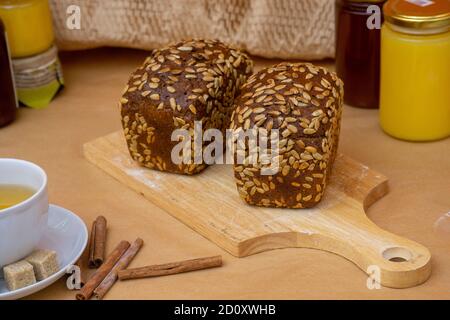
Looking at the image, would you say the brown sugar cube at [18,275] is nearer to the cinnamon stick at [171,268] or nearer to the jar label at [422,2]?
the cinnamon stick at [171,268]

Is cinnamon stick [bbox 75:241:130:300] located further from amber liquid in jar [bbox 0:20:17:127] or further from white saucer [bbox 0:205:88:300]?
amber liquid in jar [bbox 0:20:17:127]

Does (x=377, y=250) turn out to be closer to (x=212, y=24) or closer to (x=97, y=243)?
(x=97, y=243)

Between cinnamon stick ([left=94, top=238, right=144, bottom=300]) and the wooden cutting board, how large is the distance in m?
0.08

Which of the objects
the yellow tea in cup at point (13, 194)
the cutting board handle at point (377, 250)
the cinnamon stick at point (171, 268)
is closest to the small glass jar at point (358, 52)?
the cutting board handle at point (377, 250)

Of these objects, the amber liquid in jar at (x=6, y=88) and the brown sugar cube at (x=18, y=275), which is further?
the amber liquid in jar at (x=6, y=88)

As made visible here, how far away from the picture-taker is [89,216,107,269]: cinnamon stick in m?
1.04

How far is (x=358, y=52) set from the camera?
1.34 metres

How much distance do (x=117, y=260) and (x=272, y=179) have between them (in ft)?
0.69

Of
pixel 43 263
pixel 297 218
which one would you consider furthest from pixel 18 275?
pixel 297 218

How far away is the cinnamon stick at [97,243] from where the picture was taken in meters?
1.04

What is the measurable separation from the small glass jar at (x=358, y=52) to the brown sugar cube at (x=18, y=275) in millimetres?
619

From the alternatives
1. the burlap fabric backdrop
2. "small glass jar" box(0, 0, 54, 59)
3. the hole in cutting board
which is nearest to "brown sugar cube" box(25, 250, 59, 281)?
the hole in cutting board

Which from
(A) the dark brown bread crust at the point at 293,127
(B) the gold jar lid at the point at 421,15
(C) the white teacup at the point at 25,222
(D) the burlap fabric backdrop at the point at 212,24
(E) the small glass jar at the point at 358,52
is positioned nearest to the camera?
(C) the white teacup at the point at 25,222

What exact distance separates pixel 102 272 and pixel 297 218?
244 millimetres
